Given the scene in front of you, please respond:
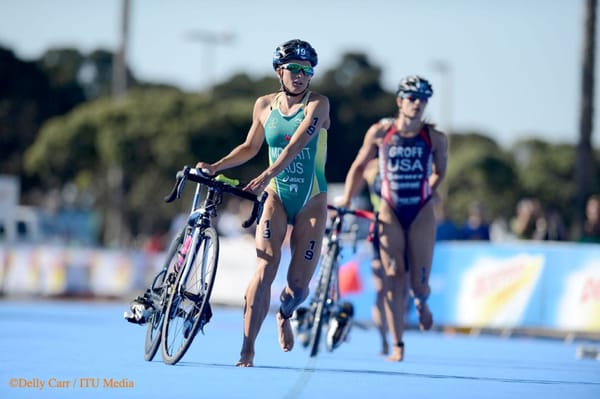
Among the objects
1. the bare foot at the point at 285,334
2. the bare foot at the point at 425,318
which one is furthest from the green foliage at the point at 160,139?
the bare foot at the point at 285,334

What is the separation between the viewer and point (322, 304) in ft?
39.0

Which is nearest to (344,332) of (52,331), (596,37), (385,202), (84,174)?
(385,202)

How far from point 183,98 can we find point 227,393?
47.5 meters

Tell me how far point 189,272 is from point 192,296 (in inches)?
8.6

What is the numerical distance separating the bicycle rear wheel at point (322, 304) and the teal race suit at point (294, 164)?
4.40ft

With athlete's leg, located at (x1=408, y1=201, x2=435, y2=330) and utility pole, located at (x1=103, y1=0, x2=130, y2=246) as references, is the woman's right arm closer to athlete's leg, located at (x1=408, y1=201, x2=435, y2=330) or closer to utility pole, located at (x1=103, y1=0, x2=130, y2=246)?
athlete's leg, located at (x1=408, y1=201, x2=435, y2=330)

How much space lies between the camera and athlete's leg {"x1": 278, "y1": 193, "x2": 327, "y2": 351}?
10.7 metres

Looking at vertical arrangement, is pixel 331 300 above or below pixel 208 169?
below

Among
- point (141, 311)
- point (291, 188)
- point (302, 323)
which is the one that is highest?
→ point (291, 188)

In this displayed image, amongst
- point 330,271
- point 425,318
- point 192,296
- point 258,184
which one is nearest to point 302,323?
point 330,271

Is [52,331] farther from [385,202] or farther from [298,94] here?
[298,94]

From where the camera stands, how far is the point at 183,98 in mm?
55500

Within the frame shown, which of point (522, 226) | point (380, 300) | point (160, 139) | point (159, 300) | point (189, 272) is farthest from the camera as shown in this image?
point (160, 139)

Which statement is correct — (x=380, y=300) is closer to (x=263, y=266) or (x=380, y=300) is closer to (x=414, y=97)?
(x=414, y=97)
